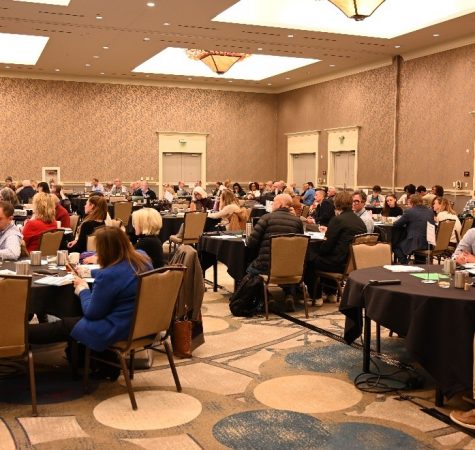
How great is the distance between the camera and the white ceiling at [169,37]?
12836mm

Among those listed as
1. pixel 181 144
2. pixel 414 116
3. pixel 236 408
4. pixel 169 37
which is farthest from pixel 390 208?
pixel 181 144

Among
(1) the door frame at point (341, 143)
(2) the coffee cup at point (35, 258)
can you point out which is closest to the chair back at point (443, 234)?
(2) the coffee cup at point (35, 258)

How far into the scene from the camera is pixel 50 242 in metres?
6.95

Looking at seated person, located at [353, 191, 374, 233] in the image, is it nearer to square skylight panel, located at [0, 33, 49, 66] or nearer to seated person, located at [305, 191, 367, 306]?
seated person, located at [305, 191, 367, 306]

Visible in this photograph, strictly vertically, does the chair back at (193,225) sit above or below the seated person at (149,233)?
below

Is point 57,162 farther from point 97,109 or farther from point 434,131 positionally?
point 434,131

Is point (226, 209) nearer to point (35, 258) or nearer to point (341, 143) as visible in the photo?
point (35, 258)

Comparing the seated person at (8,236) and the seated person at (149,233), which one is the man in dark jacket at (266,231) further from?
the seated person at (8,236)

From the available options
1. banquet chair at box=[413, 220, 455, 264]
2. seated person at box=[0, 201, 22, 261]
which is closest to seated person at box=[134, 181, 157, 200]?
banquet chair at box=[413, 220, 455, 264]

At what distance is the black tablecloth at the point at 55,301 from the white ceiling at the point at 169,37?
8616 mm

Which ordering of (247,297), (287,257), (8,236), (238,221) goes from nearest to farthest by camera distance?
1. (8,236)
2. (287,257)
3. (247,297)
4. (238,221)

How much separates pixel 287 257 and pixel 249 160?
17.0m

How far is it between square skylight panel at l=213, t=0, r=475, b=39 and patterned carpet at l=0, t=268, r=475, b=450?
941 centimetres

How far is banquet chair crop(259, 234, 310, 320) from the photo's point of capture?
23.3ft
